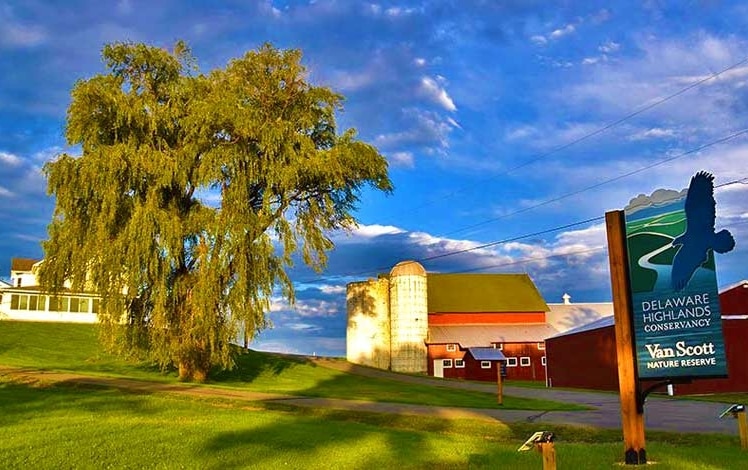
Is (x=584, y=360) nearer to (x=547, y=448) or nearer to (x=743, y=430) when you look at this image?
(x=743, y=430)

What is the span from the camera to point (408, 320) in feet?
183

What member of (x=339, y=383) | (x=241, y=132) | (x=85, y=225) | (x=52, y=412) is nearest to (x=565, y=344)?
(x=339, y=383)

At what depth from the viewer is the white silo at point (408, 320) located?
5531 cm

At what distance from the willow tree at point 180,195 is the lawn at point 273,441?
9.57 m

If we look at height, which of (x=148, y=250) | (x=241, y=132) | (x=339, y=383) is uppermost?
(x=241, y=132)

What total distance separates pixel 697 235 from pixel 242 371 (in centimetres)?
3438

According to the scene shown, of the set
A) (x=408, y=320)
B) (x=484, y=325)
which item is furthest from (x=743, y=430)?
(x=484, y=325)

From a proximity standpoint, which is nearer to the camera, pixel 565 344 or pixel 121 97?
pixel 121 97

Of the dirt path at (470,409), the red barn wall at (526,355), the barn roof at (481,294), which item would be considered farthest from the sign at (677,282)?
the barn roof at (481,294)

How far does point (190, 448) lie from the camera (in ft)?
40.0

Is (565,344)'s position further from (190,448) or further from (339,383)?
(190,448)

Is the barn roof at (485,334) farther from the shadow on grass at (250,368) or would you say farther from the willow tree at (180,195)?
the willow tree at (180,195)

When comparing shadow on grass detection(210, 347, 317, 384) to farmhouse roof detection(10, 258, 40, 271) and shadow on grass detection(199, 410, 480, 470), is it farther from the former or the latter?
farmhouse roof detection(10, 258, 40, 271)

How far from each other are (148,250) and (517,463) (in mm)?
21407
